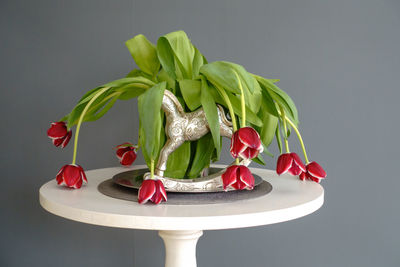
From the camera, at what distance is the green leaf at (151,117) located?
794mm

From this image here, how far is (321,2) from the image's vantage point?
1.58 m

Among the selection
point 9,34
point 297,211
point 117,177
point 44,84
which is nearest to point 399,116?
point 297,211

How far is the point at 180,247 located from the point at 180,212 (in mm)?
251

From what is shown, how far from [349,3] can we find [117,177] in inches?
43.2

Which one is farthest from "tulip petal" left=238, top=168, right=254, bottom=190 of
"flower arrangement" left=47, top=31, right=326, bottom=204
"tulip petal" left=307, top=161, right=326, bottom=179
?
"tulip petal" left=307, top=161, right=326, bottom=179

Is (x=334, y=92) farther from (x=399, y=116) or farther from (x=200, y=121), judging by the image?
(x=200, y=121)

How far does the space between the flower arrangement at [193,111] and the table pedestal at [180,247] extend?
138 mm

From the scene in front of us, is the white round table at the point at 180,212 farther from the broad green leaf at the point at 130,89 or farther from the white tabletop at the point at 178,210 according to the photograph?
the broad green leaf at the point at 130,89

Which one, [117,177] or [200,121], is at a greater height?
[200,121]

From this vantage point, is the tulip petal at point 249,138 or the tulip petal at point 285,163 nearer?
the tulip petal at point 249,138

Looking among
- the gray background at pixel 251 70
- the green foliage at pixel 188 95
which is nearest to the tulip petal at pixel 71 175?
the green foliage at pixel 188 95

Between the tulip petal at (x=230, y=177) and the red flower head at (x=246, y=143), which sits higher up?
the red flower head at (x=246, y=143)

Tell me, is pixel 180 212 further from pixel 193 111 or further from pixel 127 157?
pixel 127 157

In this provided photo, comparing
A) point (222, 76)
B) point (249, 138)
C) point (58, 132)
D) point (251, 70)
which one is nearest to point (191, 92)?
point (222, 76)
